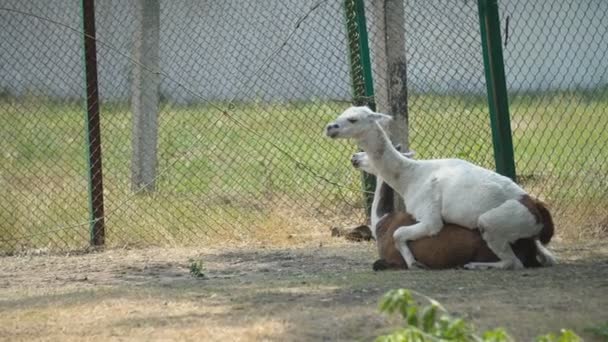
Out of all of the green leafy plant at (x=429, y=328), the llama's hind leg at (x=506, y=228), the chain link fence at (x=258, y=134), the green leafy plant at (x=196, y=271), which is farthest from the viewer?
the chain link fence at (x=258, y=134)

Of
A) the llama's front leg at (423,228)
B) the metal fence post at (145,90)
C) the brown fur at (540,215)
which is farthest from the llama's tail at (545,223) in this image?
the metal fence post at (145,90)

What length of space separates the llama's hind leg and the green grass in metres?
1.87

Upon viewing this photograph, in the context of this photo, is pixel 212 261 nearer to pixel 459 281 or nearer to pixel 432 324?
pixel 459 281

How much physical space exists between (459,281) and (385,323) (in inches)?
61.3

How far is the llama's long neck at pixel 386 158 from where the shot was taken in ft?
26.2

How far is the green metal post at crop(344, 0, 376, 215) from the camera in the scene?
31.2 ft

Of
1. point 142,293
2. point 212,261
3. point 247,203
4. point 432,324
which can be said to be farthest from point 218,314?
point 247,203

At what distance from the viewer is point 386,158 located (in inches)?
316

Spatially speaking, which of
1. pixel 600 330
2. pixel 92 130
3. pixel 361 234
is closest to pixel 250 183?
pixel 361 234

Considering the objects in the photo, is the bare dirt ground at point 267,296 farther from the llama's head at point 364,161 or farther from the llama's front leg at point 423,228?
the llama's head at point 364,161

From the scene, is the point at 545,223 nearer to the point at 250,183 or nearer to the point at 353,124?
the point at 353,124

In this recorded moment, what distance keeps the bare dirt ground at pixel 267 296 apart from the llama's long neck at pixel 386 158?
67cm

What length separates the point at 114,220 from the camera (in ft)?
31.9

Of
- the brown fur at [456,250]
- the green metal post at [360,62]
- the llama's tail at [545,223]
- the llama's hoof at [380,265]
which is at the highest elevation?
the green metal post at [360,62]
